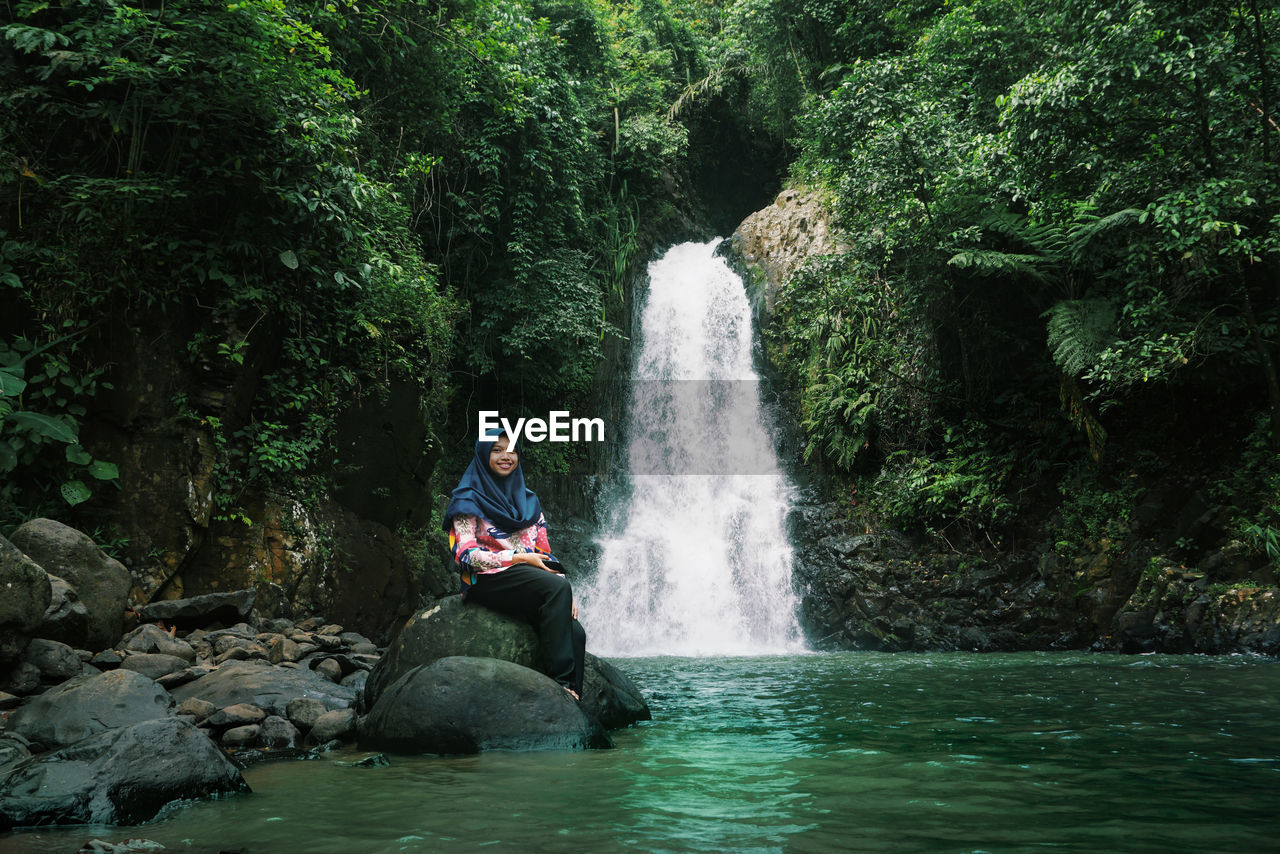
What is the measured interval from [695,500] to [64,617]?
1121cm

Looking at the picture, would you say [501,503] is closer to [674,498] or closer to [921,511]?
[921,511]

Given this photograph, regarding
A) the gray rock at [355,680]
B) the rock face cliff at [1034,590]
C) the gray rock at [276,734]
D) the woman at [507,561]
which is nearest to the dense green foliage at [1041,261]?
the rock face cliff at [1034,590]

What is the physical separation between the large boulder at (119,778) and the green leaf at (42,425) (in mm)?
4147

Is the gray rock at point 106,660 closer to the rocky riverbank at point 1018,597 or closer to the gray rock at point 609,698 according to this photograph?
the gray rock at point 609,698

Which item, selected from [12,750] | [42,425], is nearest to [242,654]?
[12,750]

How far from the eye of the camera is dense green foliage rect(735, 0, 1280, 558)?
8984mm

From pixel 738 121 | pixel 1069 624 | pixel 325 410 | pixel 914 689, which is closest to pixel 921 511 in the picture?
pixel 1069 624

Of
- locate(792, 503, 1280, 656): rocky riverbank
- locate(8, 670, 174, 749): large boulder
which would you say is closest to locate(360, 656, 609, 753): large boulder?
locate(8, 670, 174, 749): large boulder

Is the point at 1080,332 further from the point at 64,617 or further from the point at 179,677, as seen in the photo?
the point at 64,617

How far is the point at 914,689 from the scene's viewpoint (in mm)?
6945

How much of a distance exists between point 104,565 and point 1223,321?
38.1ft

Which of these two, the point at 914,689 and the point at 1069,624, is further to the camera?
the point at 1069,624

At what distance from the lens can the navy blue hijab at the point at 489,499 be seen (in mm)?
5125

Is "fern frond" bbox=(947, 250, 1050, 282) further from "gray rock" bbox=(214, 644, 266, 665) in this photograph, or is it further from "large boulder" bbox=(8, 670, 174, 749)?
"large boulder" bbox=(8, 670, 174, 749)
